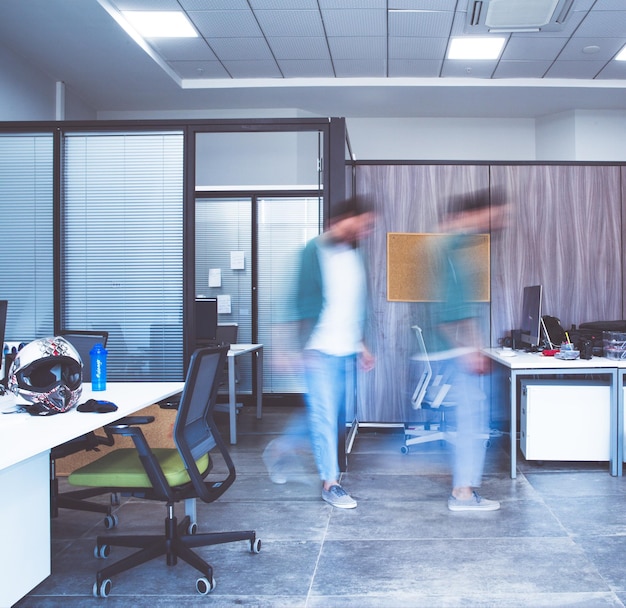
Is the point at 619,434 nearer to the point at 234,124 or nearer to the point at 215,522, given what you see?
the point at 215,522

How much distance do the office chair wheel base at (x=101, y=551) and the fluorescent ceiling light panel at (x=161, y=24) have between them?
15.0 feet

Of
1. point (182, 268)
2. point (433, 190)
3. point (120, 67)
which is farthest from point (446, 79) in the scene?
point (182, 268)

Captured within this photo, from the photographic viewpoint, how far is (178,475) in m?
2.39

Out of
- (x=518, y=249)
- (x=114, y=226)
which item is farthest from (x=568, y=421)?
(x=114, y=226)

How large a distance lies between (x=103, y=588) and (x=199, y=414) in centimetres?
77

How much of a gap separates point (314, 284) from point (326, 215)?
91 cm

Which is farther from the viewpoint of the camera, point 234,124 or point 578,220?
point 578,220

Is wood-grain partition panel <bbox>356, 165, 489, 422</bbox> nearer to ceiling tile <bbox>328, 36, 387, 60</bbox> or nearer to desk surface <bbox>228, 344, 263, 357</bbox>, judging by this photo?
desk surface <bbox>228, 344, 263, 357</bbox>

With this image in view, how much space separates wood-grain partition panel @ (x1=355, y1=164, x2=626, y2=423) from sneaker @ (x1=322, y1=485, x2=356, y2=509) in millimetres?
1852

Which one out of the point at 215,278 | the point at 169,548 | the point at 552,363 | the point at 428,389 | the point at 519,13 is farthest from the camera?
the point at 215,278

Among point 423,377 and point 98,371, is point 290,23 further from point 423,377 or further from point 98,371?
point 98,371

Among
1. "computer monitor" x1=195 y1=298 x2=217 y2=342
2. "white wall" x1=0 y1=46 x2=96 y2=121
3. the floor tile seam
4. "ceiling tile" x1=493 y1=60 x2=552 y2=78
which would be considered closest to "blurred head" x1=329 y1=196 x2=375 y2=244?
the floor tile seam

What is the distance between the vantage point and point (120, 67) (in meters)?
6.27

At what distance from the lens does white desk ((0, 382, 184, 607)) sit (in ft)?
6.69
